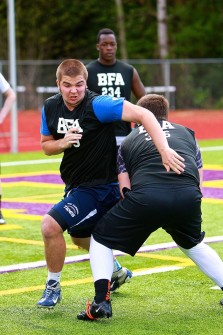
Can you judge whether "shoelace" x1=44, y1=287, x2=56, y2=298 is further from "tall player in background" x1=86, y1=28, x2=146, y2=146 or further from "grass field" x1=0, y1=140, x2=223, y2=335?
"tall player in background" x1=86, y1=28, x2=146, y2=146

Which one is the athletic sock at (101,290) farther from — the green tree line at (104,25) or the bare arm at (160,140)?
the green tree line at (104,25)

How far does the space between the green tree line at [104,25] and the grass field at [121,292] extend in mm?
31027

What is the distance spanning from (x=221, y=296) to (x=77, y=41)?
129ft

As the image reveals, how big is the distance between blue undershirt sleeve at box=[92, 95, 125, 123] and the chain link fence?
2572 centimetres

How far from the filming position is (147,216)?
6.30 m

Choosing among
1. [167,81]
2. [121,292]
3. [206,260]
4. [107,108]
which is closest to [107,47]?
[121,292]

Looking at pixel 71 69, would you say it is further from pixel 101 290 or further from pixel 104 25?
pixel 104 25

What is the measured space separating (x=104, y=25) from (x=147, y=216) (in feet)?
134

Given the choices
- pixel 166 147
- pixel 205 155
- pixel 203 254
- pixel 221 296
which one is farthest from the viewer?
pixel 205 155

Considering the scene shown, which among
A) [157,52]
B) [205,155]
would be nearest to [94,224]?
[205,155]

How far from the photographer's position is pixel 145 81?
1310 inches

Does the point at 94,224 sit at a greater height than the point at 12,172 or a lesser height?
greater

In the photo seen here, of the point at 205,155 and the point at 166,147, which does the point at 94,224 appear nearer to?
the point at 166,147

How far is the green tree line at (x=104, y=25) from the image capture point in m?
42.0
